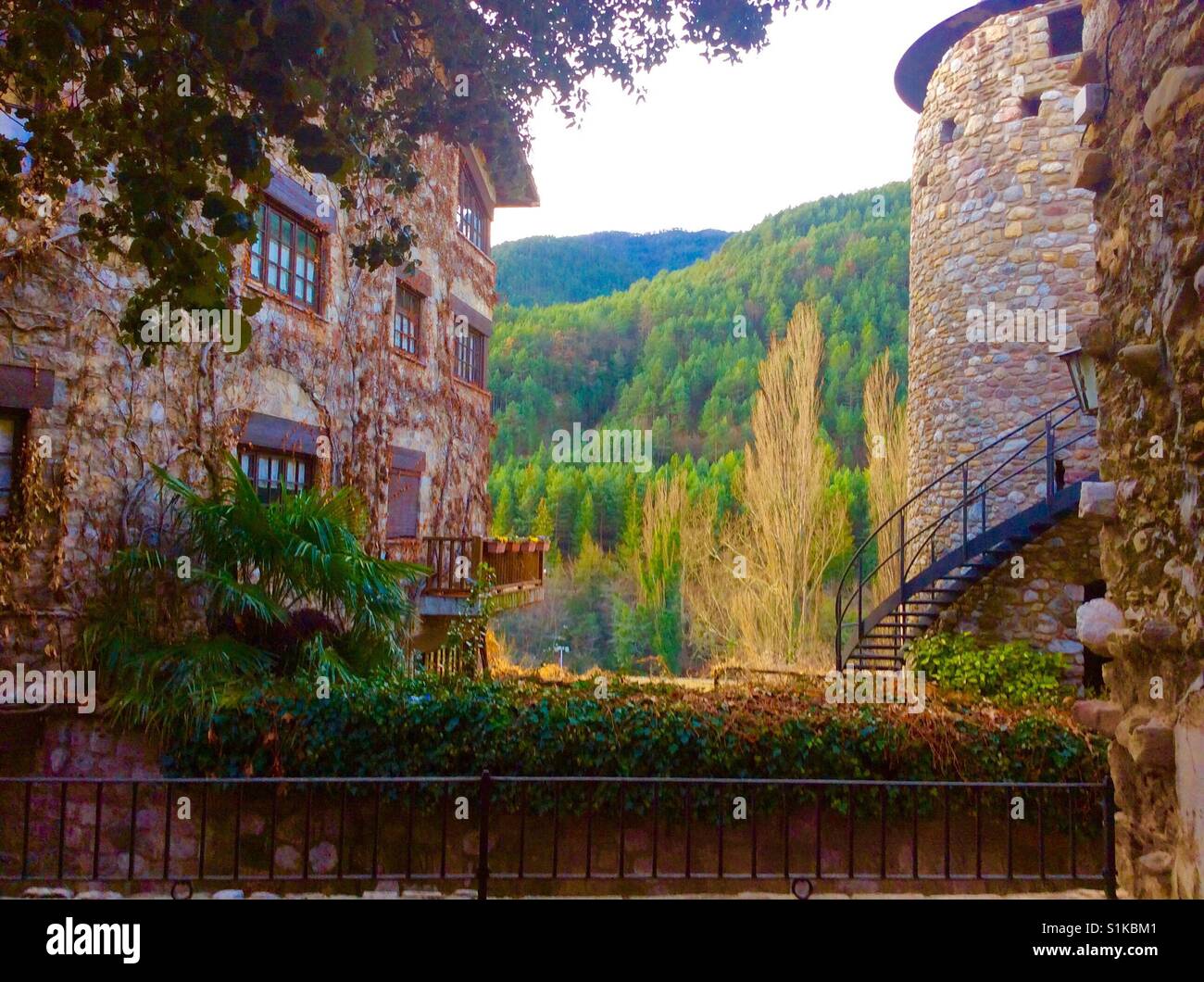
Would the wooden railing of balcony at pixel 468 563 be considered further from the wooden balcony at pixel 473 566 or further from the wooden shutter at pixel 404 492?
the wooden shutter at pixel 404 492

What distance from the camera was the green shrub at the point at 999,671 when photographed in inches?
409

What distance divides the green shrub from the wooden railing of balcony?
5658mm

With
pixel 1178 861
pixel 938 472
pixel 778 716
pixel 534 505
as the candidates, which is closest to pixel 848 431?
pixel 534 505

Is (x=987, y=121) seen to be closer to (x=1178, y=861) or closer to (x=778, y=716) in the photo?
(x=778, y=716)

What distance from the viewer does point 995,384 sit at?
12.1 m

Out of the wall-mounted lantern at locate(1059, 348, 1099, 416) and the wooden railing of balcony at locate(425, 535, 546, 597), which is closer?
the wall-mounted lantern at locate(1059, 348, 1099, 416)

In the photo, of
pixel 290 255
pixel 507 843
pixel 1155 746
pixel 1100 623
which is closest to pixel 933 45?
pixel 290 255

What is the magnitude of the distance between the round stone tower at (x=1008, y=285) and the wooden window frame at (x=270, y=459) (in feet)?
26.3

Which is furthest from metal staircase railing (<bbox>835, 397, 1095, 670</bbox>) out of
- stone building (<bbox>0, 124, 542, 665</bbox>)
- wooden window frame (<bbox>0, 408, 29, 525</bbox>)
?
wooden window frame (<bbox>0, 408, 29, 525</bbox>)

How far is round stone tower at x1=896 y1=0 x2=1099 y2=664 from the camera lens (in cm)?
1113

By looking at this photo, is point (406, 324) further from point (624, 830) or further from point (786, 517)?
point (786, 517)

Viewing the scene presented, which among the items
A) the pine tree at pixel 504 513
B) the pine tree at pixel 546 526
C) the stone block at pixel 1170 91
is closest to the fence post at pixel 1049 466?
the stone block at pixel 1170 91

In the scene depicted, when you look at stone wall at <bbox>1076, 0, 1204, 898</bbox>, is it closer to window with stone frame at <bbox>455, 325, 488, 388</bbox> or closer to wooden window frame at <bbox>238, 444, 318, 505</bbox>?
wooden window frame at <bbox>238, 444, 318, 505</bbox>
